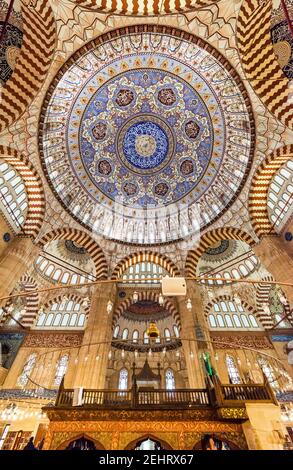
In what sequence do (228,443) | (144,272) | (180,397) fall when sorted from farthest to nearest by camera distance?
(144,272) → (180,397) → (228,443)

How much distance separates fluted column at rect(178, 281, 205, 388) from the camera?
11891 millimetres

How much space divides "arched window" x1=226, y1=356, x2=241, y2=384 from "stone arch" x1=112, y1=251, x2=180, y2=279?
809cm

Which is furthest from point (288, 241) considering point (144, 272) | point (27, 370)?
point (27, 370)

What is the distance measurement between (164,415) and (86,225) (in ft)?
36.8

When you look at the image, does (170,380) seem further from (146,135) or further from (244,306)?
(146,135)

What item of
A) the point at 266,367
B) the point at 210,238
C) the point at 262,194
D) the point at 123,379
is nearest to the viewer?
the point at 262,194

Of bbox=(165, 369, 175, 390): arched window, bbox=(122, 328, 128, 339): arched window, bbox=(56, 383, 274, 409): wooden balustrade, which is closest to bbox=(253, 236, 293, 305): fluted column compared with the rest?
bbox=(56, 383, 274, 409): wooden balustrade

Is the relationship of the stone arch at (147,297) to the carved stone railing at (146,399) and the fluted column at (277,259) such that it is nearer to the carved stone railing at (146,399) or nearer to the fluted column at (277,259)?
the carved stone railing at (146,399)

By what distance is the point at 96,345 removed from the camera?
12.8m

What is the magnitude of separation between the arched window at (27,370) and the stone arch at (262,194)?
1737cm

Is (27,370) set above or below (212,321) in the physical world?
below

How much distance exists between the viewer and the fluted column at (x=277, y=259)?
11.4 meters

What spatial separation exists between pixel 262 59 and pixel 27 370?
22.4 metres
